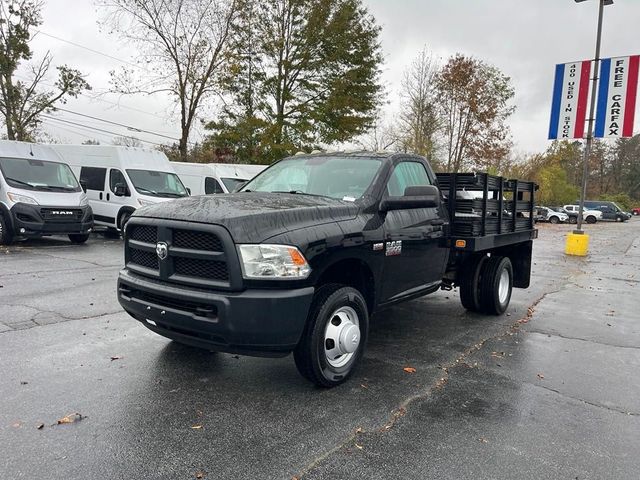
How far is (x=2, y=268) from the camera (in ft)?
27.5

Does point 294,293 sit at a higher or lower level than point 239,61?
lower

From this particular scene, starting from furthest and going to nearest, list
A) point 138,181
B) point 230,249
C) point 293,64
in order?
point 293,64
point 138,181
point 230,249

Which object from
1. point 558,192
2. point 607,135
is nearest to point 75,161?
point 607,135

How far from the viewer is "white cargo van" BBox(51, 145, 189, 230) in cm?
1314

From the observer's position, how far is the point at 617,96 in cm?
1379

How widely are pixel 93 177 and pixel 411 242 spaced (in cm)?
1262

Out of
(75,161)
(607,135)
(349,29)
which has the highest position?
(349,29)

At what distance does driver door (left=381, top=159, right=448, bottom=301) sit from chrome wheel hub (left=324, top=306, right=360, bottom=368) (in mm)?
610

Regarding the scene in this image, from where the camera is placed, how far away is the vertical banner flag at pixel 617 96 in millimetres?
13484

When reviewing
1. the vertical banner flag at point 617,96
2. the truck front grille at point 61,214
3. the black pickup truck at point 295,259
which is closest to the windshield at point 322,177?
the black pickup truck at point 295,259

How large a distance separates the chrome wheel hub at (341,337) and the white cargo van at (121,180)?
1038cm

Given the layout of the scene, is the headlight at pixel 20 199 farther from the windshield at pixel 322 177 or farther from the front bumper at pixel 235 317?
the front bumper at pixel 235 317

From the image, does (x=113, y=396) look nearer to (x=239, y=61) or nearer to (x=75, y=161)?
(x=75, y=161)

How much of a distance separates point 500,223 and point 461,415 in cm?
340
